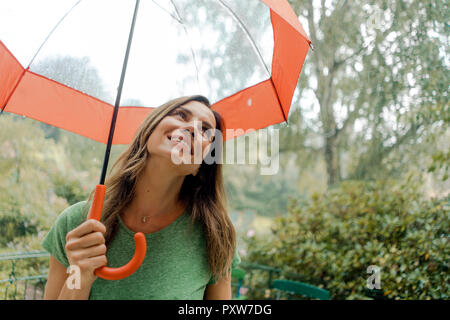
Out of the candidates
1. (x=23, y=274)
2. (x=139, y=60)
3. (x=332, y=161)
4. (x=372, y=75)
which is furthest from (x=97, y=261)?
(x=332, y=161)

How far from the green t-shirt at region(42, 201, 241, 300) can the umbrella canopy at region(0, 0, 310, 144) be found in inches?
18.5

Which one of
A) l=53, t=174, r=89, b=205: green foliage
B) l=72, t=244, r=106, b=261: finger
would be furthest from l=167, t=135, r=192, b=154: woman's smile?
l=53, t=174, r=89, b=205: green foliage

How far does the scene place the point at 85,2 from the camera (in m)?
1.42

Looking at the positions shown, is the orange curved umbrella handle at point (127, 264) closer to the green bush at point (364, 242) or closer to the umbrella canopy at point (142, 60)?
the umbrella canopy at point (142, 60)

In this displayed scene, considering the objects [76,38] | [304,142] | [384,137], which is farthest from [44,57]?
[304,142]

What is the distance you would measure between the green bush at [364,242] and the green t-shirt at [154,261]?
1.52 m

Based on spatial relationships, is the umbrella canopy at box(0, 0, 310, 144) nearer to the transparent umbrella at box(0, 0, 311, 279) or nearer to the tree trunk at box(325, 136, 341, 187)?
the transparent umbrella at box(0, 0, 311, 279)

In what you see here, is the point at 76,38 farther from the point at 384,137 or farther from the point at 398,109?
the point at 384,137

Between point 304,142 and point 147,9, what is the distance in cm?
299

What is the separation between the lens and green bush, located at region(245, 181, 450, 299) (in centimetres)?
208

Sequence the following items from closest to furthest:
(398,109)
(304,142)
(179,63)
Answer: (179,63) → (398,109) → (304,142)

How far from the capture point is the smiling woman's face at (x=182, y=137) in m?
1.08
